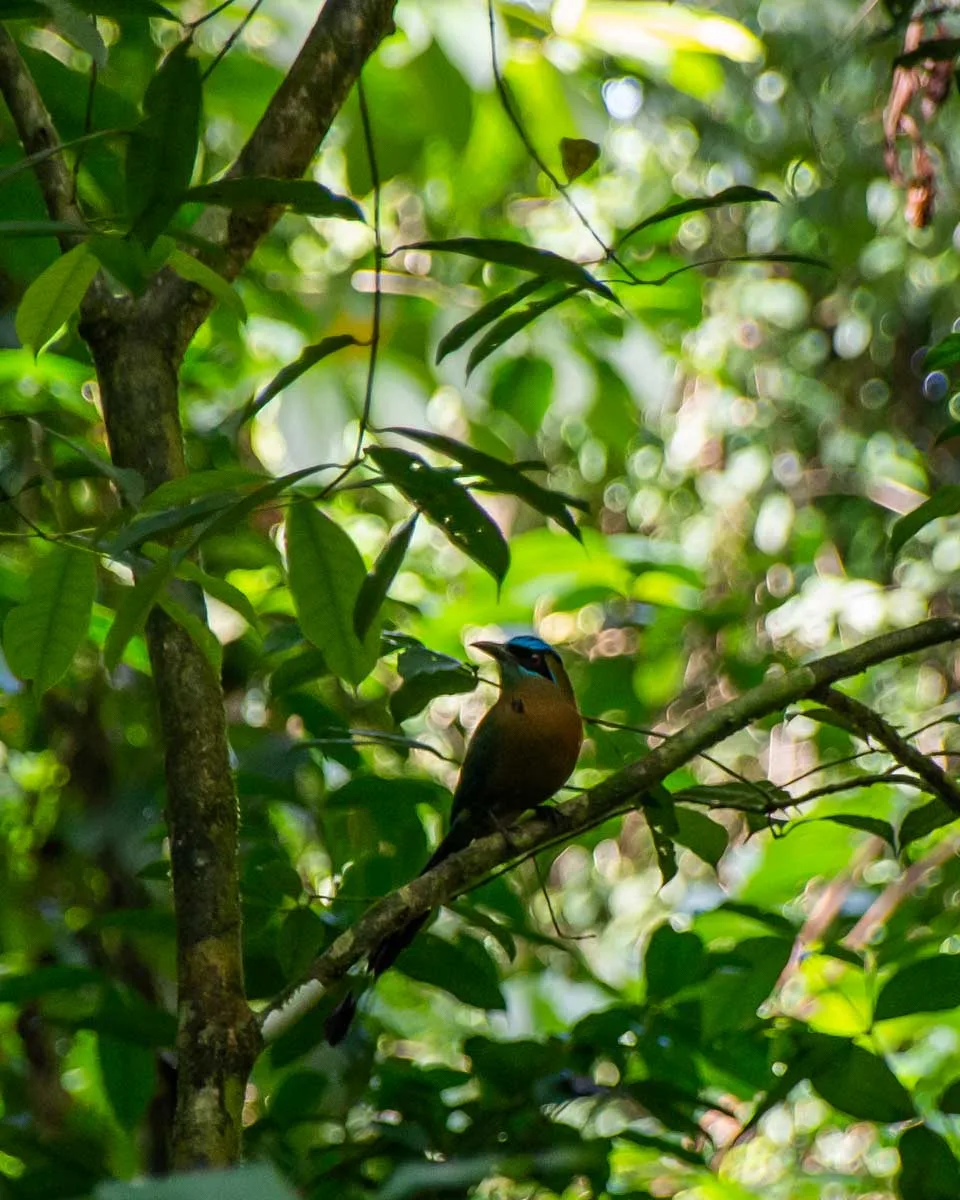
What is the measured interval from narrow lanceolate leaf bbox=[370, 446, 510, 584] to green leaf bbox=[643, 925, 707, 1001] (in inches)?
35.4

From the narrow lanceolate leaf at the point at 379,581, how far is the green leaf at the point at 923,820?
0.90m

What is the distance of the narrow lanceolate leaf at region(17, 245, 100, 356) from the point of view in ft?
5.08

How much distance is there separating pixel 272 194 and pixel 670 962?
4.56 feet

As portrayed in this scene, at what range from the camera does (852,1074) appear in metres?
2.00

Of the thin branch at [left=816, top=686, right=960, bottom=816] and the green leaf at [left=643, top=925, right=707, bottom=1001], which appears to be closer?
the thin branch at [left=816, top=686, right=960, bottom=816]

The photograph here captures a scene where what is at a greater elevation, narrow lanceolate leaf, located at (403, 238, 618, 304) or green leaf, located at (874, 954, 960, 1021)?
narrow lanceolate leaf, located at (403, 238, 618, 304)

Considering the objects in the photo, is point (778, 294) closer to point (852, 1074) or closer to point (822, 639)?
point (822, 639)

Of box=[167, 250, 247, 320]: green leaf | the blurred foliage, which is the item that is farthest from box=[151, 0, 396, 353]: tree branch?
box=[167, 250, 247, 320]: green leaf

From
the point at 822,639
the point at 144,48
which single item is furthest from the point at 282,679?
the point at 822,639

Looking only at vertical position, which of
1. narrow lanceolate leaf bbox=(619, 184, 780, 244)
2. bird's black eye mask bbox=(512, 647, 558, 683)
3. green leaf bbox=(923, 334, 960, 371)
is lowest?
narrow lanceolate leaf bbox=(619, 184, 780, 244)

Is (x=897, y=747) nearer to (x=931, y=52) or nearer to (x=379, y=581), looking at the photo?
(x=379, y=581)

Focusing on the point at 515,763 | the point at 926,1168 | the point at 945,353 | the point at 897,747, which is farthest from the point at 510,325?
the point at 515,763

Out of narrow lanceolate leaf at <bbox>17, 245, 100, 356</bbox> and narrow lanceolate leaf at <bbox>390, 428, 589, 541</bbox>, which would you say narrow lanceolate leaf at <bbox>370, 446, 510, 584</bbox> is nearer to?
narrow lanceolate leaf at <bbox>390, 428, 589, 541</bbox>

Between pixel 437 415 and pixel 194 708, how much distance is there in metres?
5.75
